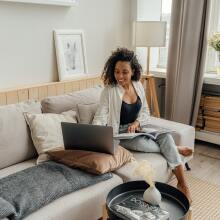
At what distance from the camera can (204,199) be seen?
92.7 inches

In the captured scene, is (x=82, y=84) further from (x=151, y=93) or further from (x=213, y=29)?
(x=213, y=29)

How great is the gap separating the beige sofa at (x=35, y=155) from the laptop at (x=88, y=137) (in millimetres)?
203

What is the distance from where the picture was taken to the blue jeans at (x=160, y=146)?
7.22 feet

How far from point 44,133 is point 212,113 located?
1.91 m

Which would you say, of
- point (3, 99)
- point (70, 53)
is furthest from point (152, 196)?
point (70, 53)

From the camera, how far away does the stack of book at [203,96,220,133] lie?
10.4ft

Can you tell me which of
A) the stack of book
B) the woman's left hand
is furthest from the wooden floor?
the woman's left hand

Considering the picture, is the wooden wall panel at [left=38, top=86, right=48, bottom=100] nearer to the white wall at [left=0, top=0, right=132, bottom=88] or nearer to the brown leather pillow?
the white wall at [left=0, top=0, right=132, bottom=88]

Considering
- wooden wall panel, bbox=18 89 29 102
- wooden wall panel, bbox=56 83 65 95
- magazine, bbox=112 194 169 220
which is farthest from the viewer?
wooden wall panel, bbox=56 83 65 95

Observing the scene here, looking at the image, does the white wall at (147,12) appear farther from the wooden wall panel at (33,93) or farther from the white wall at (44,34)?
the wooden wall panel at (33,93)

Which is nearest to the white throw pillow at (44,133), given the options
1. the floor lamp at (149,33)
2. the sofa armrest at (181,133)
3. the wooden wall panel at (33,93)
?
the wooden wall panel at (33,93)

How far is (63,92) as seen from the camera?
2736 millimetres

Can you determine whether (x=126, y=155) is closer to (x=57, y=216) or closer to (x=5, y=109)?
(x=57, y=216)

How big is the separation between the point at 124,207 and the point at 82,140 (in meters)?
0.59
